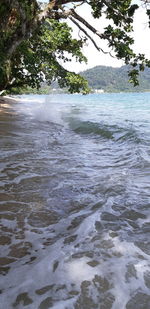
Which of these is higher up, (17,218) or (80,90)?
(80,90)

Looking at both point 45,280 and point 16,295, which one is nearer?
point 16,295

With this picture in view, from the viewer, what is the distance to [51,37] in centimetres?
1831

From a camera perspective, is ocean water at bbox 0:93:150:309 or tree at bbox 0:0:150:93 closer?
ocean water at bbox 0:93:150:309

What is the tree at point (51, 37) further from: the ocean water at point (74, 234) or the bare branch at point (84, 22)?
the ocean water at point (74, 234)

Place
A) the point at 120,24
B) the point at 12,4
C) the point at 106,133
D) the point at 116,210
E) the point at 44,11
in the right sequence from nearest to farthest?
the point at 116,210, the point at 12,4, the point at 44,11, the point at 120,24, the point at 106,133

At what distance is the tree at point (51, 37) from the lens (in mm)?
9508

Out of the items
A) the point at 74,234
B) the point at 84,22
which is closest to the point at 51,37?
the point at 84,22

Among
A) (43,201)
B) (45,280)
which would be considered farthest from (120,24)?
(45,280)

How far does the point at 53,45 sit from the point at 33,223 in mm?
15721

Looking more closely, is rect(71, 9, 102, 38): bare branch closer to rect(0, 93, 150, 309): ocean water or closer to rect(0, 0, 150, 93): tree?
rect(0, 0, 150, 93): tree

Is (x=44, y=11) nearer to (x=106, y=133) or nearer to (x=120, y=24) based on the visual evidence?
(x=120, y=24)

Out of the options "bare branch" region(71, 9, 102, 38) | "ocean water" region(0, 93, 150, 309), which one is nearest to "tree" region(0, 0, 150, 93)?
"bare branch" region(71, 9, 102, 38)

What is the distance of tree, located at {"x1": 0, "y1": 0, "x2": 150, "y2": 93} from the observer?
9.51m

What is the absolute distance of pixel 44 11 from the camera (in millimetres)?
10117
